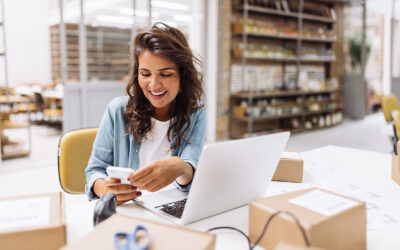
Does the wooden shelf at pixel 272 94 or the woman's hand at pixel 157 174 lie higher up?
the wooden shelf at pixel 272 94

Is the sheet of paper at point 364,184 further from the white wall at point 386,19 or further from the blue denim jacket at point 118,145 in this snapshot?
the white wall at point 386,19

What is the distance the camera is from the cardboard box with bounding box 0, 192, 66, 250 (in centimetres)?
80

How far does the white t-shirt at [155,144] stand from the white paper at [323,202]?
28.4 inches

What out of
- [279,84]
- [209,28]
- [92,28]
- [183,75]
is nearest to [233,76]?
[209,28]

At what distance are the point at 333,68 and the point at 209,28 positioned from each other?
3.38 meters

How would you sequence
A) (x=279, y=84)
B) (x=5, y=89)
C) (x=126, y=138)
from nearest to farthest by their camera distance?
(x=126, y=138)
(x=5, y=89)
(x=279, y=84)

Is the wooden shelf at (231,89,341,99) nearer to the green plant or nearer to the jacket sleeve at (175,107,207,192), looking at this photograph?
the green plant

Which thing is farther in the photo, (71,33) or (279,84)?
(279,84)

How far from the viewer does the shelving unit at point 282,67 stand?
5.47m

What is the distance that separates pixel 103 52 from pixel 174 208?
477 centimetres

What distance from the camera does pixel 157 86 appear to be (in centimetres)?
131

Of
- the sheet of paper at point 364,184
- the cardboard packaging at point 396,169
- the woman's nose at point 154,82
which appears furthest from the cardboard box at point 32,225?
the cardboard packaging at point 396,169

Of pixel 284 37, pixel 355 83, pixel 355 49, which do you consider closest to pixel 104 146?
pixel 284 37

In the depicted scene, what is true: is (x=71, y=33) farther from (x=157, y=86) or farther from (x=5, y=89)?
(x=157, y=86)
